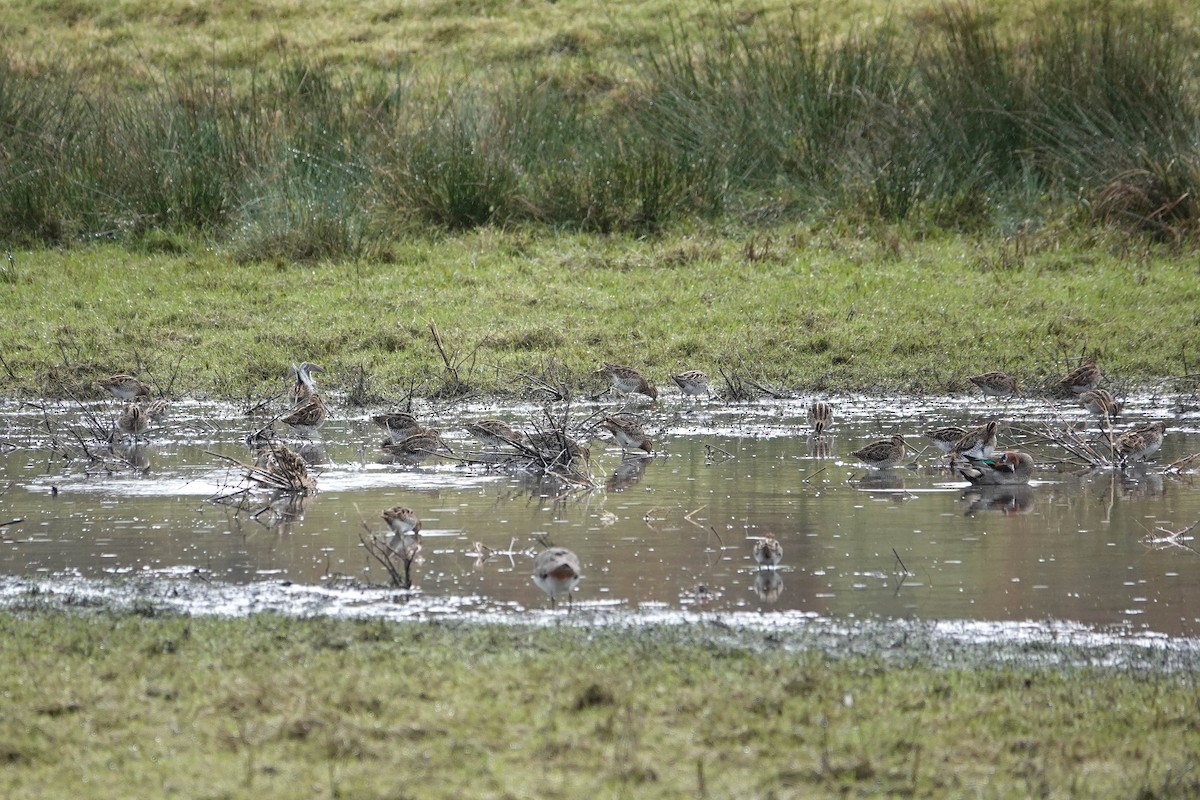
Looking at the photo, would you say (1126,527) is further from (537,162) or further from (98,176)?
(98,176)

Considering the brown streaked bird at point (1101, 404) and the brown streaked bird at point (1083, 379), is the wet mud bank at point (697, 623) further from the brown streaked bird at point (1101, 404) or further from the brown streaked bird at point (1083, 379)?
the brown streaked bird at point (1083, 379)

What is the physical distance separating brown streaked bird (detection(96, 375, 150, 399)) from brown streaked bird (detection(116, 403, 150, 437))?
4.48 feet

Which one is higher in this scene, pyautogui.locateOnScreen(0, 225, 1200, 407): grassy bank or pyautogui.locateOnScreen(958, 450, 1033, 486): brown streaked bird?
pyautogui.locateOnScreen(958, 450, 1033, 486): brown streaked bird

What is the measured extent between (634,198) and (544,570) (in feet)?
36.8

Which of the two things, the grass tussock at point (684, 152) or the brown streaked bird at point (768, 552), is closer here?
the brown streaked bird at point (768, 552)

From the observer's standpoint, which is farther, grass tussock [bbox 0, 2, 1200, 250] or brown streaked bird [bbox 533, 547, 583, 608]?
grass tussock [bbox 0, 2, 1200, 250]

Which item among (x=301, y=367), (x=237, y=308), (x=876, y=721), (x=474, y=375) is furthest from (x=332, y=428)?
(x=876, y=721)

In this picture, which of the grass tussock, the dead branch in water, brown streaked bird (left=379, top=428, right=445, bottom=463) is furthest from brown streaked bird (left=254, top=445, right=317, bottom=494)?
the grass tussock

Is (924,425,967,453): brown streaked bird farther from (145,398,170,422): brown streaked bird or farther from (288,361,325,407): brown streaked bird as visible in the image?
(145,398,170,422): brown streaked bird

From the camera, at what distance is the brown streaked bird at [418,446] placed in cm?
973

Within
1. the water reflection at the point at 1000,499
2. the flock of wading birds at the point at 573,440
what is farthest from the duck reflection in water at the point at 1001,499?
the flock of wading birds at the point at 573,440

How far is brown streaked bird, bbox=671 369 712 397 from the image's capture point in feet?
39.5

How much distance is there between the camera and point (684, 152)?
1797 centimetres

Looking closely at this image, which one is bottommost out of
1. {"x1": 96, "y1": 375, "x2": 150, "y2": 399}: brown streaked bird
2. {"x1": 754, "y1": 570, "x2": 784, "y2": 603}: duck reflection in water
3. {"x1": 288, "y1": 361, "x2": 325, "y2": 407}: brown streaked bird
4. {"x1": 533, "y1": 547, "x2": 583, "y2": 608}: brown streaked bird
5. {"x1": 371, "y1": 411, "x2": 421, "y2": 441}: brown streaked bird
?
{"x1": 96, "y1": 375, "x2": 150, "y2": 399}: brown streaked bird
